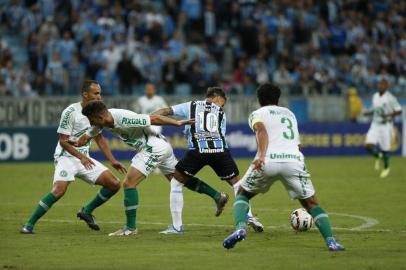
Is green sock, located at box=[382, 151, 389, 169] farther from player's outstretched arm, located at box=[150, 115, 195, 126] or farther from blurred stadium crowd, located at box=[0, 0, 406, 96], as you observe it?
player's outstretched arm, located at box=[150, 115, 195, 126]

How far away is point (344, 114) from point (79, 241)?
1992 centimetres

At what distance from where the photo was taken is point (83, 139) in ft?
41.7

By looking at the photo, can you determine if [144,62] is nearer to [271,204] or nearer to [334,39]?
[334,39]

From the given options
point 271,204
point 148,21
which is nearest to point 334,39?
point 148,21

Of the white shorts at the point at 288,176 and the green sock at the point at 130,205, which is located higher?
the white shorts at the point at 288,176

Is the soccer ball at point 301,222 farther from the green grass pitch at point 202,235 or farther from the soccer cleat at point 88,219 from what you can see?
the soccer cleat at point 88,219

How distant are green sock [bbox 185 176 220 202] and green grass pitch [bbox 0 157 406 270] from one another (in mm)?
491

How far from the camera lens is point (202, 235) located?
12.7 metres

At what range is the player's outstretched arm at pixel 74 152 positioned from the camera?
503 inches

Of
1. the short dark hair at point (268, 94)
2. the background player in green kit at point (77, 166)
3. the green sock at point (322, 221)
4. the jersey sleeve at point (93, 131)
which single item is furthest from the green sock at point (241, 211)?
the jersey sleeve at point (93, 131)

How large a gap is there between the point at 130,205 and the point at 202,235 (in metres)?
1.06

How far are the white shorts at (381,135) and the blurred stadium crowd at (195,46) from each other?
6354mm

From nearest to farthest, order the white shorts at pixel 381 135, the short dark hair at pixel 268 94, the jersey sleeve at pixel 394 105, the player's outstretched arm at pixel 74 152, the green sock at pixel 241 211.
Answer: the green sock at pixel 241 211, the short dark hair at pixel 268 94, the player's outstretched arm at pixel 74 152, the jersey sleeve at pixel 394 105, the white shorts at pixel 381 135

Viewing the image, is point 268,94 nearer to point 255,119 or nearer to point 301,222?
point 255,119
